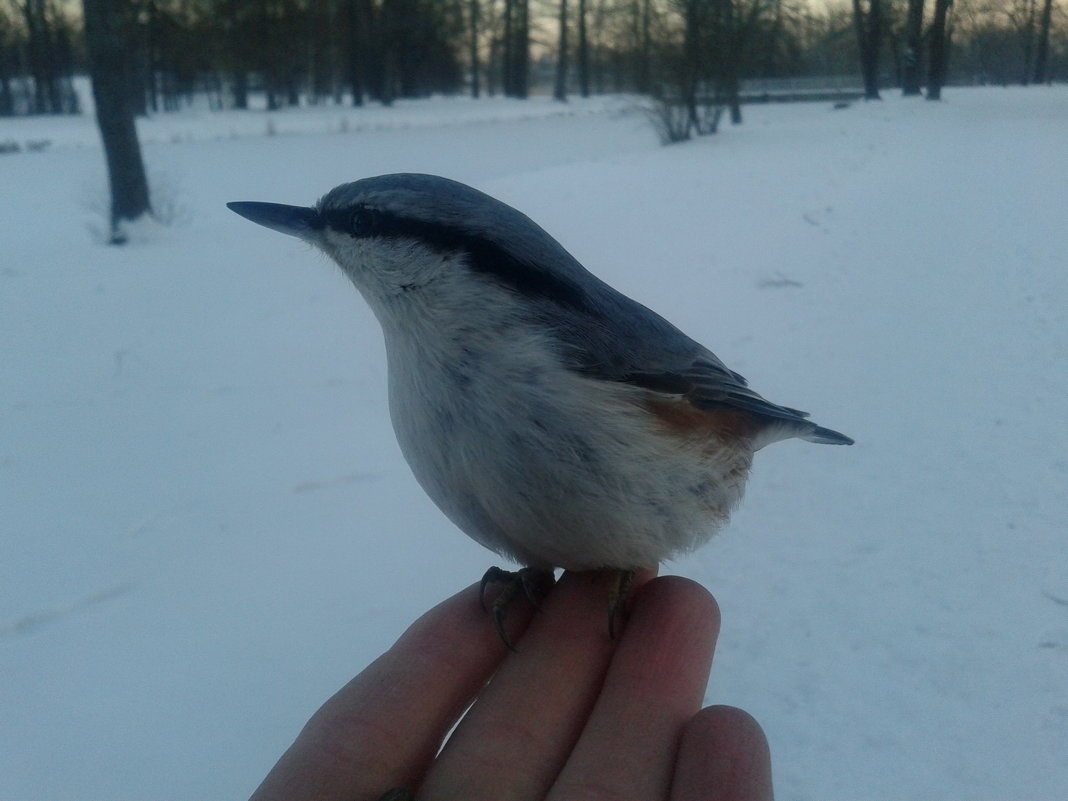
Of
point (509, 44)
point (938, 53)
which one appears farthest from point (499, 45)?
point (938, 53)

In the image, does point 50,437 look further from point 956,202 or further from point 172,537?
point 956,202

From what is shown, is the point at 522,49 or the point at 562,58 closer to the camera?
the point at 562,58

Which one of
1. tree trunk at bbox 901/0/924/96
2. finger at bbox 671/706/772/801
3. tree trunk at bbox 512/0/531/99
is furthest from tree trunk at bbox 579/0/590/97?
finger at bbox 671/706/772/801

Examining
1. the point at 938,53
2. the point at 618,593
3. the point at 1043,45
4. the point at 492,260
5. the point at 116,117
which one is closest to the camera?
the point at 492,260

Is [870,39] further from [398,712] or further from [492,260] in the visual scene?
[398,712]

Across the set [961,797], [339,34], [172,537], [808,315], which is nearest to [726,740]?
[961,797]

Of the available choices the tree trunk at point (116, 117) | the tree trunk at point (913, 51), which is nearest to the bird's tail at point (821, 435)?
the tree trunk at point (116, 117)

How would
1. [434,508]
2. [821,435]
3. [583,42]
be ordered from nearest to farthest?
[821,435] → [434,508] → [583,42]
